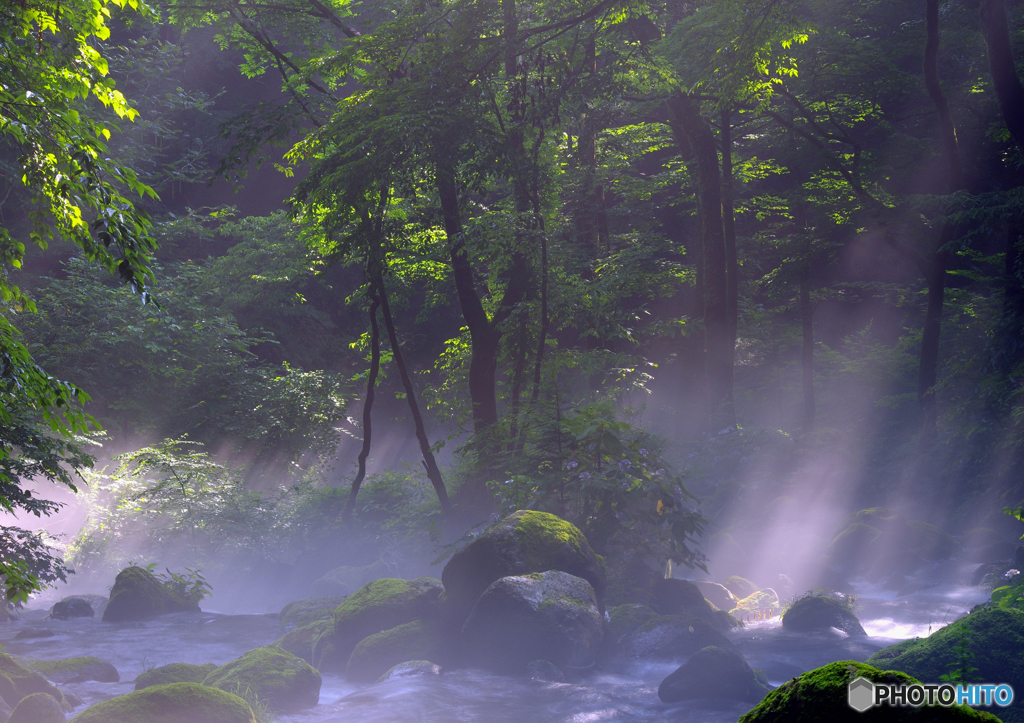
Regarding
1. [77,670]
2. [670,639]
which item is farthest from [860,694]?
[77,670]

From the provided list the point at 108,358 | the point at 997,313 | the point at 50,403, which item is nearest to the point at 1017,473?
the point at 997,313

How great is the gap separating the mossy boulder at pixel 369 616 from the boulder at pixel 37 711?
3.85 metres

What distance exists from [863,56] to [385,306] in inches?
583

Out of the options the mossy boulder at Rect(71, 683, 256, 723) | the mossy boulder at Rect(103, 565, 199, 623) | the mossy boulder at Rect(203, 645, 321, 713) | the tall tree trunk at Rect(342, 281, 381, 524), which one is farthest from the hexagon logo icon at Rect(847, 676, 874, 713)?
the mossy boulder at Rect(103, 565, 199, 623)

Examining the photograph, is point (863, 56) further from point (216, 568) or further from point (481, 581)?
point (216, 568)

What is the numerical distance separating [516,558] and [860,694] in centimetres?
849

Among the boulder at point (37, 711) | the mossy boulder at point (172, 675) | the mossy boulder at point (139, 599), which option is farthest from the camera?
the mossy boulder at point (139, 599)

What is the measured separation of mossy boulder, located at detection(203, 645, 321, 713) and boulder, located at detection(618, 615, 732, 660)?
4.60m

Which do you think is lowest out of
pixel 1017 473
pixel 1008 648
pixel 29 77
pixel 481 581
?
pixel 1008 648

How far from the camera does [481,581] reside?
A: 1066 centimetres

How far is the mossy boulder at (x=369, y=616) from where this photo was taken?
10906 millimetres

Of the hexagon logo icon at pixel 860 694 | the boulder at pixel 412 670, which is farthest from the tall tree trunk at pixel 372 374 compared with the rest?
the hexagon logo icon at pixel 860 694

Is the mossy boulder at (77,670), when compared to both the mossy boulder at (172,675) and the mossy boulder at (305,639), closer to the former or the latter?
the mossy boulder at (172,675)

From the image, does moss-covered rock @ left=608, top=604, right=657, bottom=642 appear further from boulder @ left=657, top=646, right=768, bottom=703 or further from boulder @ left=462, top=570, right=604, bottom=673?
boulder @ left=657, top=646, right=768, bottom=703
